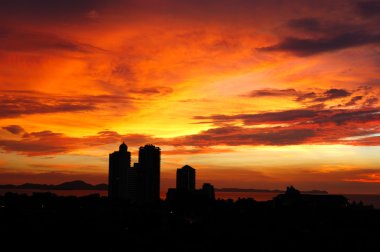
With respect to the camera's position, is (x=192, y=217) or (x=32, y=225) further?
(x=192, y=217)

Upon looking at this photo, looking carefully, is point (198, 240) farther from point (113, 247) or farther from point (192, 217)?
point (192, 217)

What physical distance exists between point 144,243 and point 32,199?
Answer: 97745 mm

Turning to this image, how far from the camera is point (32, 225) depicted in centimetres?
7819

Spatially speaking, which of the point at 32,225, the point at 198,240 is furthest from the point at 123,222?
the point at 198,240

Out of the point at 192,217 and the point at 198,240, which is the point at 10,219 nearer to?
the point at 198,240

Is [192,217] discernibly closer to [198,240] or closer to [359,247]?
[198,240]

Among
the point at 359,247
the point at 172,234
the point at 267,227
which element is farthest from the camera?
the point at 267,227

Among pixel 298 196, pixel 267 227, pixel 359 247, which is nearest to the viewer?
pixel 359 247

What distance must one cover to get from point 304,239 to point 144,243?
23.3 metres

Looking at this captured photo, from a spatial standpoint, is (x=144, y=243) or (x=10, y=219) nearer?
(x=144, y=243)

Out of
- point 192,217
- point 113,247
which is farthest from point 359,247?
point 192,217

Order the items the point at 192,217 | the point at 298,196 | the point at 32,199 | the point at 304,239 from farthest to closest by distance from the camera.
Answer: the point at 298,196 < the point at 32,199 < the point at 192,217 < the point at 304,239

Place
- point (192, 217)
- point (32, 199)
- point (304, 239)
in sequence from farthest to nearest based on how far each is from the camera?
point (32, 199) < point (192, 217) < point (304, 239)

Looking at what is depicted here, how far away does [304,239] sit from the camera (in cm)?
6869
